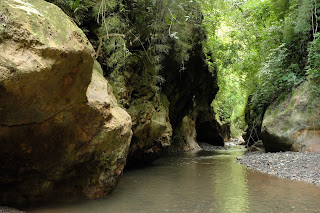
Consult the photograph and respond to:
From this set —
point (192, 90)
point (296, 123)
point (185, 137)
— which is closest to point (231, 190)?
point (296, 123)

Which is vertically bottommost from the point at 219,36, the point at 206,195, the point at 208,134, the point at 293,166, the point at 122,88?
the point at 208,134

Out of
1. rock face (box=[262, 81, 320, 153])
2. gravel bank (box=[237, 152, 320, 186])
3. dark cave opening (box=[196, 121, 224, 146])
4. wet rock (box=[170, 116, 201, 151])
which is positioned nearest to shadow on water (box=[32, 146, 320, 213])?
gravel bank (box=[237, 152, 320, 186])

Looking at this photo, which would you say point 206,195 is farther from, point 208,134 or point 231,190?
point 208,134

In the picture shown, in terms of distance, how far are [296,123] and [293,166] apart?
2847 mm

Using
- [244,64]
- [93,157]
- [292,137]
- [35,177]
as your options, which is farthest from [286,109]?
[35,177]

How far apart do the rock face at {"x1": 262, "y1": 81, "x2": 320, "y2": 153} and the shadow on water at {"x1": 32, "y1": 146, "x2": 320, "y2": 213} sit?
123 inches

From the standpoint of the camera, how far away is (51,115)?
3.71 m

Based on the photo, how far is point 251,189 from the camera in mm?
5539

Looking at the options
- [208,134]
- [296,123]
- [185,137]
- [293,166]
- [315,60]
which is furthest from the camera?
[208,134]

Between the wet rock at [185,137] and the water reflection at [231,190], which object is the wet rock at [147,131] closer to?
the water reflection at [231,190]

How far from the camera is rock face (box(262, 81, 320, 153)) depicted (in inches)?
353

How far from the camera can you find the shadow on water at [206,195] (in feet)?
13.8

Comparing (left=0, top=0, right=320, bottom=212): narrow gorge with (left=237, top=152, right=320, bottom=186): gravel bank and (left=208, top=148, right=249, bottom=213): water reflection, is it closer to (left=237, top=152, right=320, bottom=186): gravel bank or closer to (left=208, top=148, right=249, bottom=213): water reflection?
(left=208, top=148, right=249, bottom=213): water reflection

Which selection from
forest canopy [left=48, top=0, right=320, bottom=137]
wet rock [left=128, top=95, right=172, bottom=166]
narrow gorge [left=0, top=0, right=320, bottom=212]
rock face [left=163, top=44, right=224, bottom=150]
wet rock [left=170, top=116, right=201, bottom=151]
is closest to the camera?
narrow gorge [left=0, top=0, right=320, bottom=212]
